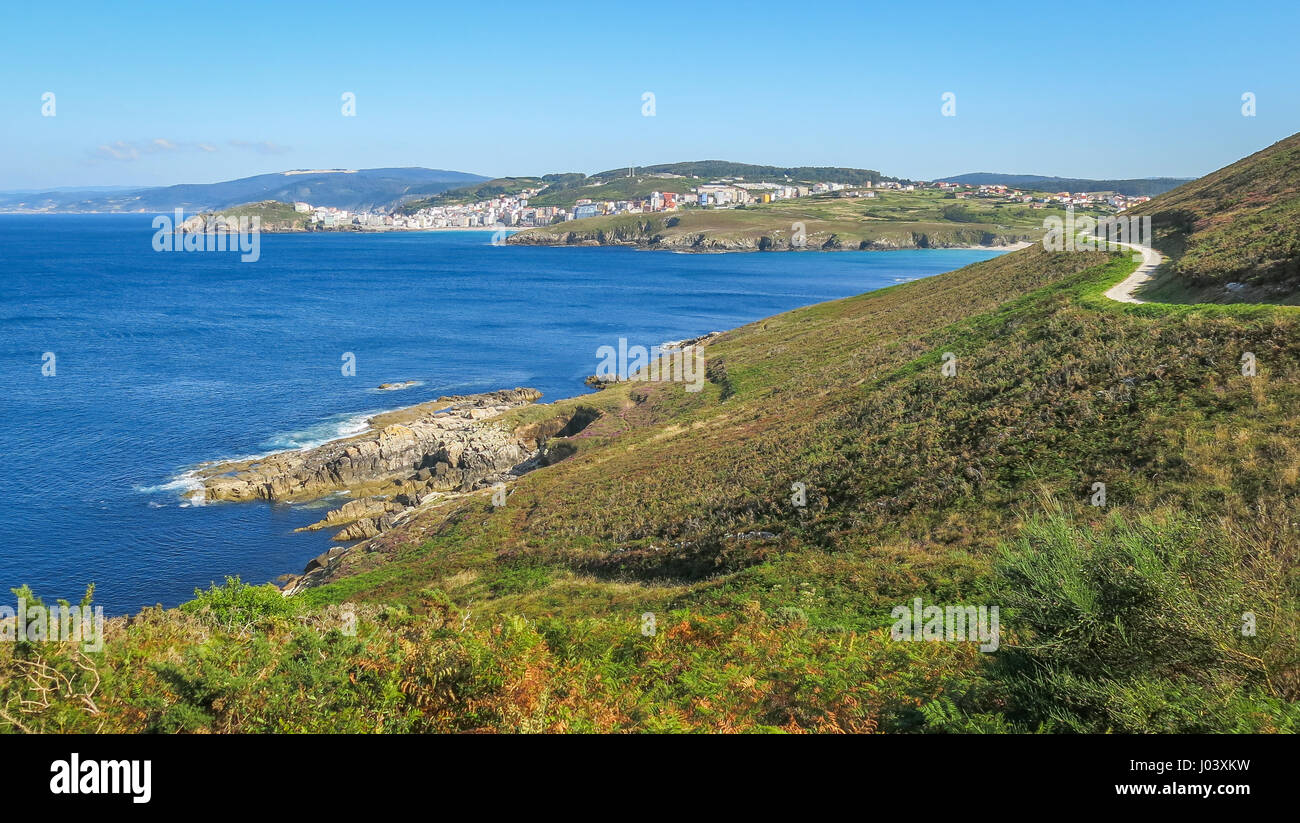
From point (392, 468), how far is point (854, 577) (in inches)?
1451

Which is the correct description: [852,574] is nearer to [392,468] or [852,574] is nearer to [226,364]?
[392,468]

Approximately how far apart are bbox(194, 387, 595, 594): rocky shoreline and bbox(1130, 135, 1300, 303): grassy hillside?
3231cm

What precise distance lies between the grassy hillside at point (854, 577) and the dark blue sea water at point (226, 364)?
1230 centimetres

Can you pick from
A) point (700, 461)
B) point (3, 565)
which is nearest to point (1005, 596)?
point (700, 461)

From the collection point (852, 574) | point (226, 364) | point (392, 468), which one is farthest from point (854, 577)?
point (226, 364)

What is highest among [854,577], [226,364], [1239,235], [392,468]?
[1239,235]

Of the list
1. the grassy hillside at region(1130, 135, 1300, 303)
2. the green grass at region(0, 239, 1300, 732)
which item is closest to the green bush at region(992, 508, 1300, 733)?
the green grass at region(0, 239, 1300, 732)

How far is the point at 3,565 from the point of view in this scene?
111 feet

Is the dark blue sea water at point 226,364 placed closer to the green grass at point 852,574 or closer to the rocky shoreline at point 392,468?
the rocky shoreline at point 392,468

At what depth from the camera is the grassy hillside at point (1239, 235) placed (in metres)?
27.8

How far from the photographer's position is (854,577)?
57.7 ft

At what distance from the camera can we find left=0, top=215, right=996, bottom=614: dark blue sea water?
122 feet
